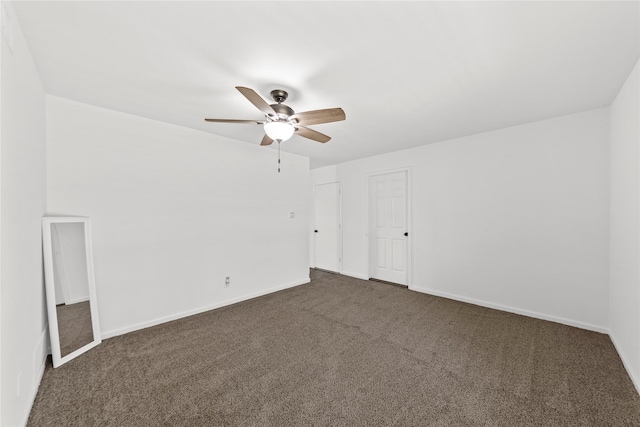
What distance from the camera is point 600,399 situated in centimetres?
174

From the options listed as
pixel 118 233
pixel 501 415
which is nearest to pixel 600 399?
pixel 501 415

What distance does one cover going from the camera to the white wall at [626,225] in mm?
1919

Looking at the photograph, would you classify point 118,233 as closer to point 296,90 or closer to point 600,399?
point 296,90

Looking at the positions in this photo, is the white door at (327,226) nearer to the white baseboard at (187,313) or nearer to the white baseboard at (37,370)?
the white baseboard at (187,313)

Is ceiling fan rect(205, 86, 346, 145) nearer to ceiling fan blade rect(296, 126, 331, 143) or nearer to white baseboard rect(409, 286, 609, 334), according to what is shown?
ceiling fan blade rect(296, 126, 331, 143)

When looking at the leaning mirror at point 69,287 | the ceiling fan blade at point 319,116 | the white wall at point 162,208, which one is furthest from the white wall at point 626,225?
the leaning mirror at point 69,287

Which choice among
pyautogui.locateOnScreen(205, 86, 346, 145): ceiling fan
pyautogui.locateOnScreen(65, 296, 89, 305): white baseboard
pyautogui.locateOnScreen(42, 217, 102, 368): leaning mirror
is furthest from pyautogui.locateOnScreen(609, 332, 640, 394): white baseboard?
pyautogui.locateOnScreen(65, 296, 89, 305): white baseboard

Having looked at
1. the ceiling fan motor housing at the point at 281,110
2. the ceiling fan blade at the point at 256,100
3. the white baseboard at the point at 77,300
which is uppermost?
the ceiling fan motor housing at the point at 281,110

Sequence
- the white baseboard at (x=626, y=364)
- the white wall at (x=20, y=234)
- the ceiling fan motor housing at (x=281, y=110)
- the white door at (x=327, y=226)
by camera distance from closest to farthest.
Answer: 1. the white wall at (x=20, y=234)
2. the white baseboard at (x=626, y=364)
3. the ceiling fan motor housing at (x=281, y=110)
4. the white door at (x=327, y=226)

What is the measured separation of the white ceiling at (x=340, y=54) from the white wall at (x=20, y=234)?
27 cm

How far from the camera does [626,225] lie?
2.15 meters

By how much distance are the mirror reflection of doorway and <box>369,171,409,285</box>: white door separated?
401cm

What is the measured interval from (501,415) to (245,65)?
114 inches

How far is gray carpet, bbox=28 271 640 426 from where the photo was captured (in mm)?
1618
